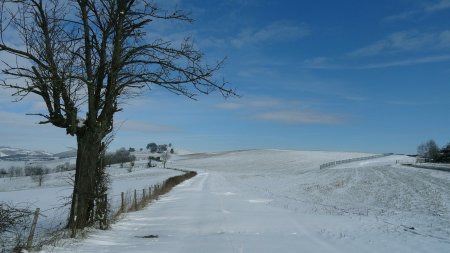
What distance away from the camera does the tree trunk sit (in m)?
13.6

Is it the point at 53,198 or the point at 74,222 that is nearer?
the point at 74,222

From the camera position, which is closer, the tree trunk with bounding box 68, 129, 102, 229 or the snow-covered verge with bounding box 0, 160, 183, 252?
the tree trunk with bounding box 68, 129, 102, 229

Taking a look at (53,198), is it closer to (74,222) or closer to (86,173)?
(86,173)

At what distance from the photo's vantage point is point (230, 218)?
17766 millimetres

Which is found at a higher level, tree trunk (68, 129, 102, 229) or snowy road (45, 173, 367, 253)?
tree trunk (68, 129, 102, 229)

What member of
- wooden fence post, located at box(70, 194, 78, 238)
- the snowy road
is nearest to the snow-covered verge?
wooden fence post, located at box(70, 194, 78, 238)

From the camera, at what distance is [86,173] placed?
45.2 ft

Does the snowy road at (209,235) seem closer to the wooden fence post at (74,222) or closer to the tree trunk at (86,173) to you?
the wooden fence post at (74,222)

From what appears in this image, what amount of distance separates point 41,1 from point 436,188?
33.6 m

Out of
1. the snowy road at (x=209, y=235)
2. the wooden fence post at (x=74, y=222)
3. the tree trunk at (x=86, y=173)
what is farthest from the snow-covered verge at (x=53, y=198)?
the snowy road at (x=209, y=235)

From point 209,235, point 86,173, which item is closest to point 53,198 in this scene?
point 86,173

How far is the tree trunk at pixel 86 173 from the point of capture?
13609mm

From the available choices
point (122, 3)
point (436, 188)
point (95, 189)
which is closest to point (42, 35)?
point (122, 3)

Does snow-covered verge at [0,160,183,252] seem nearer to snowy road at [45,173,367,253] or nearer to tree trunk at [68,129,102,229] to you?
tree trunk at [68,129,102,229]
